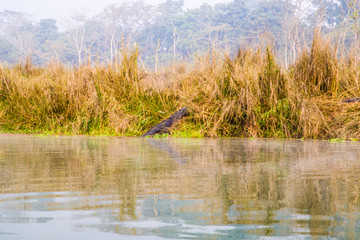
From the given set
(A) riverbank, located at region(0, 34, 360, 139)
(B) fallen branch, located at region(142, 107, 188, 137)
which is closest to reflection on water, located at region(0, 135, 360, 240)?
(A) riverbank, located at region(0, 34, 360, 139)

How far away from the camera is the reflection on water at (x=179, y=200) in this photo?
4.09 ft

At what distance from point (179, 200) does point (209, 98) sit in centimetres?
548

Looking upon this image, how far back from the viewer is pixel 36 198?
1.75 metres

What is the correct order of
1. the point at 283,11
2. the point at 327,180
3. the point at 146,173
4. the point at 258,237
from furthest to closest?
the point at 283,11 < the point at 146,173 < the point at 327,180 < the point at 258,237

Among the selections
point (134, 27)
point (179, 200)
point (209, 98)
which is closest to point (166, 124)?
point (209, 98)

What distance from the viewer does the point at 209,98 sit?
23.3 feet

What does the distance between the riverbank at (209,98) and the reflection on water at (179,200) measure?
12.2ft

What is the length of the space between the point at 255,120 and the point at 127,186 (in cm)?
490

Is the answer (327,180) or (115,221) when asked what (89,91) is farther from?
(115,221)

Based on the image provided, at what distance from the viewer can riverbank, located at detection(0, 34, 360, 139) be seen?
21.6 ft

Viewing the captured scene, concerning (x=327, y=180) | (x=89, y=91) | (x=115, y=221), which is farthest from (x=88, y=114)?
(x=115, y=221)

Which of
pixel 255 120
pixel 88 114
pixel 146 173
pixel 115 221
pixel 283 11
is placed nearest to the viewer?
pixel 115 221

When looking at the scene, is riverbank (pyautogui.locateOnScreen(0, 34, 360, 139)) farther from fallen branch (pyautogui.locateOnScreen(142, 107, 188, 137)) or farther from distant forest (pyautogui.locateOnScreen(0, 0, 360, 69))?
distant forest (pyautogui.locateOnScreen(0, 0, 360, 69))

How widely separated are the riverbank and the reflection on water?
372cm
